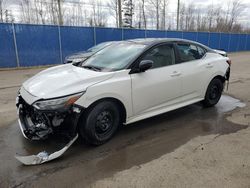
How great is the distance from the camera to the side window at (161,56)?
4.00m

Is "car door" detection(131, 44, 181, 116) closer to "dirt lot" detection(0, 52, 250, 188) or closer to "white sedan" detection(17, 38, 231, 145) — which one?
"white sedan" detection(17, 38, 231, 145)

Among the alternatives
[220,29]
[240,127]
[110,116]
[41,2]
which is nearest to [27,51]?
[110,116]

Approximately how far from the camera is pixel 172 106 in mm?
4348

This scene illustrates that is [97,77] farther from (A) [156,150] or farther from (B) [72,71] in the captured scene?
(A) [156,150]

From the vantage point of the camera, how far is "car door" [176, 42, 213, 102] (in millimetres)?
4441

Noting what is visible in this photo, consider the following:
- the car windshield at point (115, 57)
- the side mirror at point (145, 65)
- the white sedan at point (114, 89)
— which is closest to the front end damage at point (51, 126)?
the white sedan at point (114, 89)

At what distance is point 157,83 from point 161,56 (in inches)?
22.8

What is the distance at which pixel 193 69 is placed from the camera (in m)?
4.55

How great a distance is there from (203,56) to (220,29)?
133 ft

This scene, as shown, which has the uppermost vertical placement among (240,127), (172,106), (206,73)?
(206,73)

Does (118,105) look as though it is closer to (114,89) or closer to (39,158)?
(114,89)

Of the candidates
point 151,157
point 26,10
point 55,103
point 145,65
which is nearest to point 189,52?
point 145,65

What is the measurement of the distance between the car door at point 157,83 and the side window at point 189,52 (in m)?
0.25

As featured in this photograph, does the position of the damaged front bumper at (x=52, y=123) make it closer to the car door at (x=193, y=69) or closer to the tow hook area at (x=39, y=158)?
the tow hook area at (x=39, y=158)
